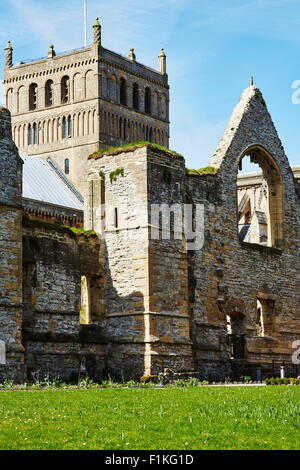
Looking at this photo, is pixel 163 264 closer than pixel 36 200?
Yes

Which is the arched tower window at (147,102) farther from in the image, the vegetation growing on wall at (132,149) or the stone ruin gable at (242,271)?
the vegetation growing on wall at (132,149)

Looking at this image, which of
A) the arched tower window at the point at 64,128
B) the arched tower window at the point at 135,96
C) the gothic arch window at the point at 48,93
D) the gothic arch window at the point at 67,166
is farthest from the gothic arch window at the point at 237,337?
the arched tower window at the point at 135,96

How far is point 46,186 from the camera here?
8050 cm

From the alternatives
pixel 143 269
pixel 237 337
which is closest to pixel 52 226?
pixel 143 269

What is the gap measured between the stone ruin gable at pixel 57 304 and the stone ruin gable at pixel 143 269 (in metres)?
0.70

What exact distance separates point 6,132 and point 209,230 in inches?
363

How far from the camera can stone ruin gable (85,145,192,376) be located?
2853 cm

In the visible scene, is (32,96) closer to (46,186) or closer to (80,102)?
(80,102)

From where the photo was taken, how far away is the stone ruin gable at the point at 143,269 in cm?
2853

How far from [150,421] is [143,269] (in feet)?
47.1

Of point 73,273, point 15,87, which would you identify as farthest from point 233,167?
point 15,87

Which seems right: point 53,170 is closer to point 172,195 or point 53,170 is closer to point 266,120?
point 266,120

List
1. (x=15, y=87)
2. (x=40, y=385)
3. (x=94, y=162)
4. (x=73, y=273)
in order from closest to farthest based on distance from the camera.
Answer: (x=40, y=385) → (x=73, y=273) → (x=94, y=162) → (x=15, y=87)

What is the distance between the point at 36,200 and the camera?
2899 inches
